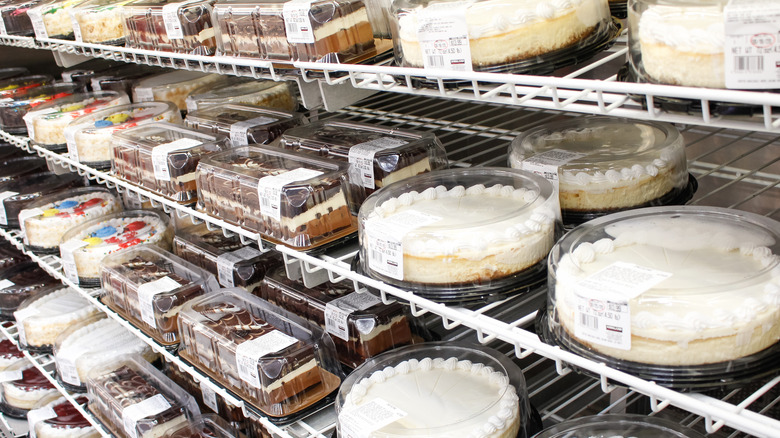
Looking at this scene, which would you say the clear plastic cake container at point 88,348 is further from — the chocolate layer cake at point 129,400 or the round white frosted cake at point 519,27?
the round white frosted cake at point 519,27

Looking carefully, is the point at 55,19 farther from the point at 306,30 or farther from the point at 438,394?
the point at 438,394

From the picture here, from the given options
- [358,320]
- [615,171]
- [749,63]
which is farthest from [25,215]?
[749,63]

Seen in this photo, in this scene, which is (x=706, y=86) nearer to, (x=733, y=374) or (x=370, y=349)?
(x=733, y=374)

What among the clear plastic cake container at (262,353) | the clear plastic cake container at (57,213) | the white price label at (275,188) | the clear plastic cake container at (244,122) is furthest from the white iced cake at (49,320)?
the white price label at (275,188)

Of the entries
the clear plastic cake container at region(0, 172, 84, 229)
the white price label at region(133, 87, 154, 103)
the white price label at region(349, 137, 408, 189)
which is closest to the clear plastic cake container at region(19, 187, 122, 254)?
the clear plastic cake container at region(0, 172, 84, 229)

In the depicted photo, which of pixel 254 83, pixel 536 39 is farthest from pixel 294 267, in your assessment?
pixel 254 83

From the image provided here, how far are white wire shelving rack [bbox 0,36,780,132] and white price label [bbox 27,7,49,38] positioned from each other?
912 millimetres

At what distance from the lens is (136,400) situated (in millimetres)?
2248

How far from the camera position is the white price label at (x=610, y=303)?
3.23 ft

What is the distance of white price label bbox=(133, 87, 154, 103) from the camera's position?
3.05 metres

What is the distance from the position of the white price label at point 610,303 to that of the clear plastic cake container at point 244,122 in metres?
1.47

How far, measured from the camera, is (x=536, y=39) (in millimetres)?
1143

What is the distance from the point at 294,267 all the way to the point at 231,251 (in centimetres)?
85

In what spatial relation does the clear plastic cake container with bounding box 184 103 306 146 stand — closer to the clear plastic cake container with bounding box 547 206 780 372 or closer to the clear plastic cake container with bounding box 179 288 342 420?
the clear plastic cake container with bounding box 179 288 342 420
